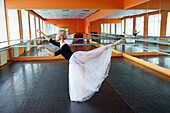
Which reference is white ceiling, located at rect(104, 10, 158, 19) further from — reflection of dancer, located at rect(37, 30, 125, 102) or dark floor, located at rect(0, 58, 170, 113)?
reflection of dancer, located at rect(37, 30, 125, 102)

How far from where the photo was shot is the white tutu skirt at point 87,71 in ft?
10.0

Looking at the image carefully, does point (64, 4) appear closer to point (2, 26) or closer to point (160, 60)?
point (2, 26)

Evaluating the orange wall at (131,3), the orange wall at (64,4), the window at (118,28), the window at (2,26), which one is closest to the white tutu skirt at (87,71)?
A: the orange wall at (131,3)

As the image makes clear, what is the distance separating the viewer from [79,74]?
3.07m

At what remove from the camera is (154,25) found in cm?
565

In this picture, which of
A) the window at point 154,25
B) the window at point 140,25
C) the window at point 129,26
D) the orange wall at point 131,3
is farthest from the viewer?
the window at point 129,26

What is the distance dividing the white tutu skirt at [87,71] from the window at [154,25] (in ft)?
10.2

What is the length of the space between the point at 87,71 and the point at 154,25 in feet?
12.3

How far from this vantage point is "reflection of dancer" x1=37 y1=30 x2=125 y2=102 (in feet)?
9.99

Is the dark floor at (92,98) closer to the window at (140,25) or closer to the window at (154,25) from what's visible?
the window at (154,25)

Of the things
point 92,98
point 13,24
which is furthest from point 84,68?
point 13,24

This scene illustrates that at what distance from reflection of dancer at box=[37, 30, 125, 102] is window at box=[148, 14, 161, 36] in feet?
10.2

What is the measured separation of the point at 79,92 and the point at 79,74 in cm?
38

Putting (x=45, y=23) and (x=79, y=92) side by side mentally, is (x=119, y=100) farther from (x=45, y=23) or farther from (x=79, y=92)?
(x=45, y=23)
